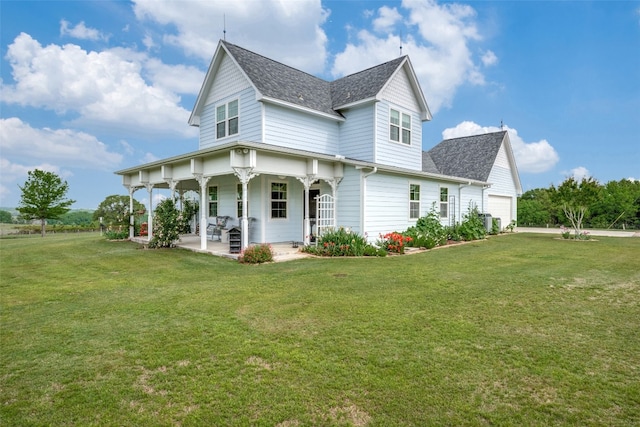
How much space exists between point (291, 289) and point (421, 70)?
15144 millimetres

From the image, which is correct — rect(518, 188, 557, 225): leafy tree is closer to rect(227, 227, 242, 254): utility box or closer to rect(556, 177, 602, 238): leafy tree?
rect(556, 177, 602, 238): leafy tree

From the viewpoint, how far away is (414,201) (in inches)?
602

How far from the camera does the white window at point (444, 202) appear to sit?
56.9 ft

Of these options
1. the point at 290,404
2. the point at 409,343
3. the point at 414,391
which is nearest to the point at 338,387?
Answer: the point at 290,404

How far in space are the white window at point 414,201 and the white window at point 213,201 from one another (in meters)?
9.19

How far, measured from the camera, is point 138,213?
17688 mm

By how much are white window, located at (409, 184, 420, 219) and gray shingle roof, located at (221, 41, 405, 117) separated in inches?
180

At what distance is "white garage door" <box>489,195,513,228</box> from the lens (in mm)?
23067

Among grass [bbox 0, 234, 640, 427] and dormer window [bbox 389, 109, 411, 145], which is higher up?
dormer window [bbox 389, 109, 411, 145]

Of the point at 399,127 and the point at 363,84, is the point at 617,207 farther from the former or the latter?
the point at 363,84

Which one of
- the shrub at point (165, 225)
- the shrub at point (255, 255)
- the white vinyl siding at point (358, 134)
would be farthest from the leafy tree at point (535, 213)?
the shrub at point (165, 225)

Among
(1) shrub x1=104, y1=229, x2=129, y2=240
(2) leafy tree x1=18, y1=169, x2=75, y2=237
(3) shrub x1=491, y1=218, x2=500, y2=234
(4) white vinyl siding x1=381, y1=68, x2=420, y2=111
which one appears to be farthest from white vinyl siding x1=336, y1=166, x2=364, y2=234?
(2) leafy tree x1=18, y1=169, x2=75, y2=237

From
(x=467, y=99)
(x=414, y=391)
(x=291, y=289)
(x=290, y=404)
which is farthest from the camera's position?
(x=467, y=99)

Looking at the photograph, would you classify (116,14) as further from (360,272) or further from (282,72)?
(360,272)
